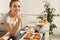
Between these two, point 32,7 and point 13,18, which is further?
point 32,7

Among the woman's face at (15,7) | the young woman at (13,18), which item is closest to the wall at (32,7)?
the young woman at (13,18)

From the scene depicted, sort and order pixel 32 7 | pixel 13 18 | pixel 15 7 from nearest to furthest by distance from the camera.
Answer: pixel 15 7 < pixel 13 18 < pixel 32 7

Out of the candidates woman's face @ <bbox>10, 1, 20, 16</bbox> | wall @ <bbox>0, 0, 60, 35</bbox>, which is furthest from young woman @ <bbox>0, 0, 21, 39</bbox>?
wall @ <bbox>0, 0, 60, 35</bbox>

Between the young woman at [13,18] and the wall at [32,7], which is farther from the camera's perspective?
the wall at [32,7]

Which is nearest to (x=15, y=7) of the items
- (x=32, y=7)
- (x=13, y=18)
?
(x=13, y=18)

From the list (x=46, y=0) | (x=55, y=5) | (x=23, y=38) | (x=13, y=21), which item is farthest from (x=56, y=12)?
(x=13, y=21)

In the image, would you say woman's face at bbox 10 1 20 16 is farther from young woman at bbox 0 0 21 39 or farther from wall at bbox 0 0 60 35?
wall at bbox 0 0 60 35

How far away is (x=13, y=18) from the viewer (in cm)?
114

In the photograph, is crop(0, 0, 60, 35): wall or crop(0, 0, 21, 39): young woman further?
crop(0, 0, 60, 35): wall

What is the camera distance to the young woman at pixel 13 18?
104cm

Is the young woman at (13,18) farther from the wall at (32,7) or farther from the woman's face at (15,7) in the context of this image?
the wall at (32,7)

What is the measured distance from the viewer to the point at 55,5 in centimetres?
435

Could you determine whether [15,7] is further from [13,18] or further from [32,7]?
[32,7]

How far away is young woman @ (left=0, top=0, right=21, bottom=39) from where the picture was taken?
3.41 ft
